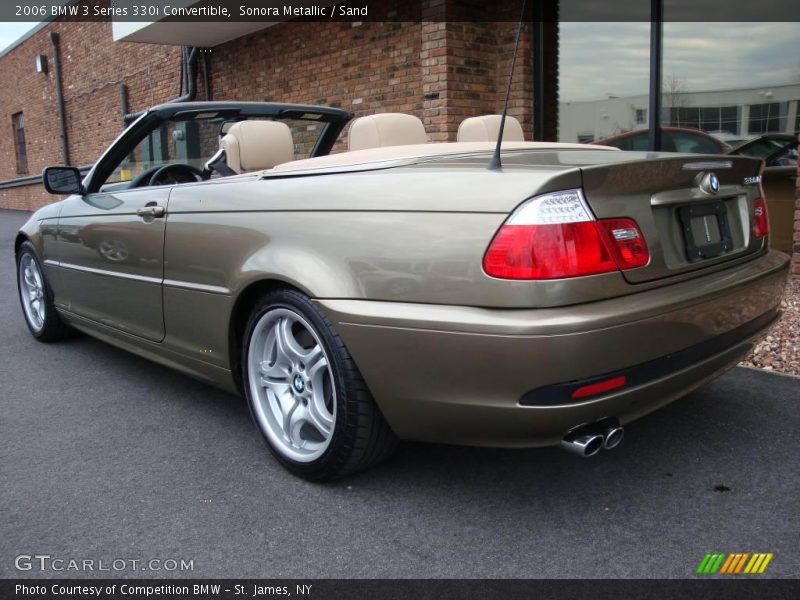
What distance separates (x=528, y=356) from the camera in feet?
6.37

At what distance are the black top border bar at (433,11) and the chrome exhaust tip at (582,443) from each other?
224 inches

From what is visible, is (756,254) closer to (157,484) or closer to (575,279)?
(575,279)

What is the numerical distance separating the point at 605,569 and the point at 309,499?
3.38 feet

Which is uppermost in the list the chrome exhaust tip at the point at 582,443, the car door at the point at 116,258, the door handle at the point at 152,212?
the door handle at the point at 152,212

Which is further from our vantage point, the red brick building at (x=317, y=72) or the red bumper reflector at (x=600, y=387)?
the red brick building at (x=317, y=72)

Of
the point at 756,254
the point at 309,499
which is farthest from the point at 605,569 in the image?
the point at 756,254

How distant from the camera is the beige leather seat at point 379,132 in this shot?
11.6ft

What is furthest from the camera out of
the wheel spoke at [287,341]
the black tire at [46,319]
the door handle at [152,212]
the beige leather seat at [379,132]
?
the black tire at [46,319]

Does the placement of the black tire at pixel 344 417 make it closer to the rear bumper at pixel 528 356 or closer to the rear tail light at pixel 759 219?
the rear bumper at pixel 528 356

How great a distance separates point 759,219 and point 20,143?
24.8m

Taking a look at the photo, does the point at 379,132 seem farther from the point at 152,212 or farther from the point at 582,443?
the point at 582,443

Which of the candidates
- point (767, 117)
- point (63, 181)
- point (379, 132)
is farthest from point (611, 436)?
point (767, 117)

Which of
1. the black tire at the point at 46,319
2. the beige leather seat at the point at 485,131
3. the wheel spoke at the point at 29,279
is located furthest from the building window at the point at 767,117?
the wheel spoke at the point at 29,279
